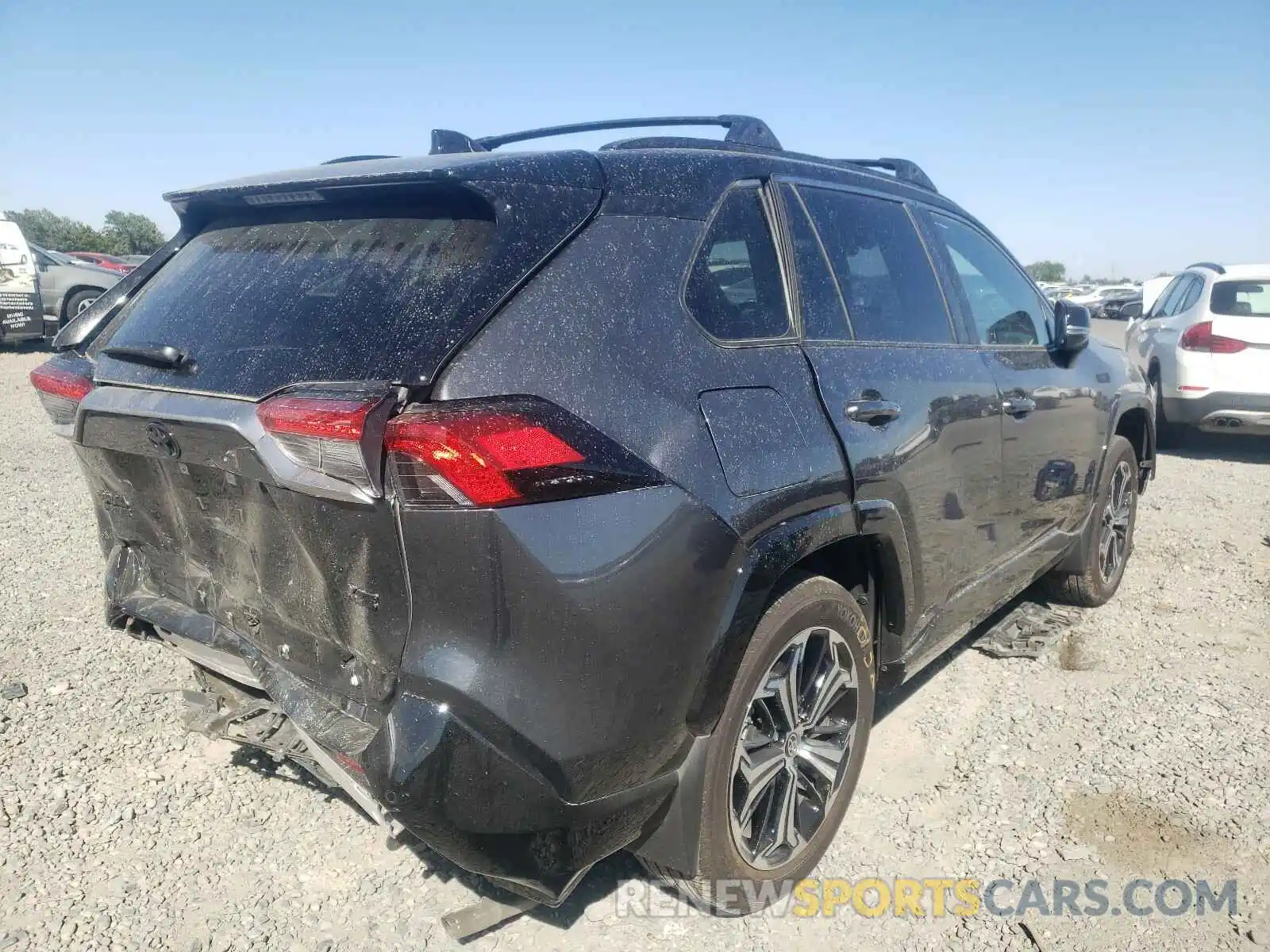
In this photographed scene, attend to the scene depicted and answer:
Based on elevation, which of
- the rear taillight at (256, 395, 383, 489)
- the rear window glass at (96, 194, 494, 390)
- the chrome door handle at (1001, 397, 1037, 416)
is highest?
the rear window glass at (96, 194, 494, 390)

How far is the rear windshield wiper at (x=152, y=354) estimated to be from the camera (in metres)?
2.21

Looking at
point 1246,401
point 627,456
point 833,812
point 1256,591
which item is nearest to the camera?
point 627,456

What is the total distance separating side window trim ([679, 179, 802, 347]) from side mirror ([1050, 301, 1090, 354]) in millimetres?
1849

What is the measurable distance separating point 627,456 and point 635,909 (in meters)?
1.34

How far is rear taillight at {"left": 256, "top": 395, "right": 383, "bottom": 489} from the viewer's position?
177 centimetres

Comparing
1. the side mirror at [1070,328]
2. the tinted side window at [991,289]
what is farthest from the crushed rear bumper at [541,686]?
the side mirror at [1070,328]

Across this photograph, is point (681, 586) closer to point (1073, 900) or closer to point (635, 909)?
point (635, 909)

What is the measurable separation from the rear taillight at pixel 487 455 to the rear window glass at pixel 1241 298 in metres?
8.38

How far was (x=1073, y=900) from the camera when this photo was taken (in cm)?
258

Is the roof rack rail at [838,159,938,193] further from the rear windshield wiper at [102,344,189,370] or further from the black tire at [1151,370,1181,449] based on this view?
the black tire at [1151,370,1181,449]

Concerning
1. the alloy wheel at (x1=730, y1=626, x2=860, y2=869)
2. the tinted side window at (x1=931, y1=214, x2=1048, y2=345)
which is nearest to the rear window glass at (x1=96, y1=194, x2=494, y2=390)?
the alloy wheel at (x1=730, y1=626, x2=860, y2=869)

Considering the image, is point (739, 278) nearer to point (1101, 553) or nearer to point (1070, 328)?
point (1070, 328)

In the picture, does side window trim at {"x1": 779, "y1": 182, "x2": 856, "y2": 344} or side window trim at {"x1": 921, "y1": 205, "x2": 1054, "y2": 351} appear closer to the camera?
side window trim at {"x1": 779, "y1": 182, "x2": 856, "y2": 344}

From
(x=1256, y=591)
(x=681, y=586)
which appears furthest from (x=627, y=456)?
(x=1256, y=591)
